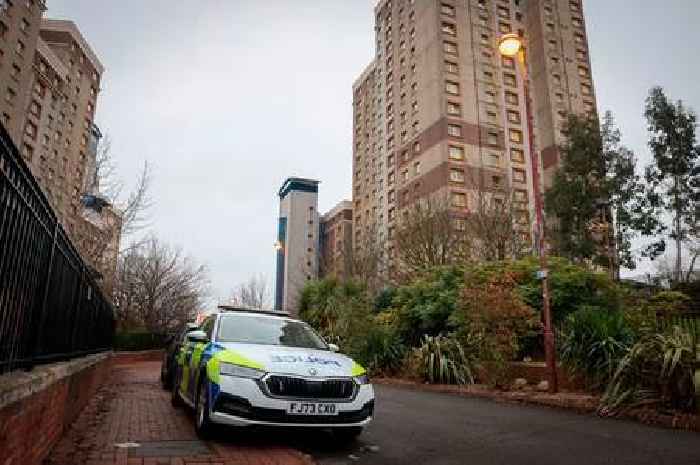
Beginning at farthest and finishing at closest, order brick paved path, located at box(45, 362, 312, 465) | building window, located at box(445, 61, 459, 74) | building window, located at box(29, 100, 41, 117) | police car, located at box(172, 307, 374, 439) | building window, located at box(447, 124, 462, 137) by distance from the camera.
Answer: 1. building window, located at box(445, 61, 459, 74)
2. building window, located at box(447, 124, 462, 137)
3. building window, located at box(29, 100, 41, 117)
4. police car, located at box(172, 307, 374, 439)
5. brick paved path, located at box(45, 362, 312, 465)

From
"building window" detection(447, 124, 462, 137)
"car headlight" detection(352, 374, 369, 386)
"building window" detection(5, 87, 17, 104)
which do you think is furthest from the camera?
"building window" detection(447, 124, 462, 137)

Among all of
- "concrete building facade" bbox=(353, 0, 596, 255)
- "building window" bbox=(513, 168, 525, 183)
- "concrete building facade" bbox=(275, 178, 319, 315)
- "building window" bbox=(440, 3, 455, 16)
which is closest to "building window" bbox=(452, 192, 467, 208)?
"concrete building facade" bbox=(353, 0, 596, 255)

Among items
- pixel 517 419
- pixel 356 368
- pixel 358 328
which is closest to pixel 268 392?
pixel 356 368

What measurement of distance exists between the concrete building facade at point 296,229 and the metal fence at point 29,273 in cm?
10432

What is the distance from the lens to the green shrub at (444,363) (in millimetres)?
12836

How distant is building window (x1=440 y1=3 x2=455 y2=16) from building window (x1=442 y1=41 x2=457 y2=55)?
395 cm

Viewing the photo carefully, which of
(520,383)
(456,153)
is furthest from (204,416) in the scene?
(456,153)

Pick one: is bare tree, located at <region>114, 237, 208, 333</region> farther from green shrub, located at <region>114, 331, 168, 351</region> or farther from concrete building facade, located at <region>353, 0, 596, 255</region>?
concrete building facade, located at <region>353, 0, 596, 255</region>

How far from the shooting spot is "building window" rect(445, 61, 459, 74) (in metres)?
56.4

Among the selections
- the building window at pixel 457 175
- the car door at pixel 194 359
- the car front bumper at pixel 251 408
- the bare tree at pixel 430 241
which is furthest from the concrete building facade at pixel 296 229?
the car front bumper at pixel 251 408

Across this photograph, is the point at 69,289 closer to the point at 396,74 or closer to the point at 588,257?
the point at 588,257

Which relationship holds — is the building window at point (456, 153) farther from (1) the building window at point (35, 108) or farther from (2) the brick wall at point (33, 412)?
(2) the brick wall at point (33, 412)

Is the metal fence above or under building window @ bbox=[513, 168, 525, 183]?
under

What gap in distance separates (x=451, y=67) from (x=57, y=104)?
42759 millimetres
